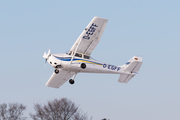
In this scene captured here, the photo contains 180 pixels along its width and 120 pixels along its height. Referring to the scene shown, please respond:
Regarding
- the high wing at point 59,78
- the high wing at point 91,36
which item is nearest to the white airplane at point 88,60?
the high wing at point 91,36

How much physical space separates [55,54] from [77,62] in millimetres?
1955

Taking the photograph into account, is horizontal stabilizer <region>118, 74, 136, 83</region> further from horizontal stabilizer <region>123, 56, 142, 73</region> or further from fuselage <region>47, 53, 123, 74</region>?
fuselage <region>47, 53, 123, 74</region>

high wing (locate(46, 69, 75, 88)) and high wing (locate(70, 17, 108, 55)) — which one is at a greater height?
high wing (locate(70, 17, 108, 55))

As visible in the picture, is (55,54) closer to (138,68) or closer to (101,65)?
(101,65)

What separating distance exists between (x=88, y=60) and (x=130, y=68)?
14.3 feet

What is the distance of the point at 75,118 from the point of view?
4450cm

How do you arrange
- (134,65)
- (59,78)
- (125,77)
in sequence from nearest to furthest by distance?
(134,65) → (125,77) → (59,78)

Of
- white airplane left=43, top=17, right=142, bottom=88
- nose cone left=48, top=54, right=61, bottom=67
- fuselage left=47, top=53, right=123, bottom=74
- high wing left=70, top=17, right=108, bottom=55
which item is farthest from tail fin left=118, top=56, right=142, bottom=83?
nose cone left=48, top=54, right=61, bottom=67

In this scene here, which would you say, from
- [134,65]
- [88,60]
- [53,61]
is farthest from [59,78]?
[134,65]

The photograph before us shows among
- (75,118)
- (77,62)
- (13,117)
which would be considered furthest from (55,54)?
(13,117)

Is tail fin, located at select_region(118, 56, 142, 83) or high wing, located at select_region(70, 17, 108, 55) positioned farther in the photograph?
tail fin, located at select_region(118, 56, 142, 83)

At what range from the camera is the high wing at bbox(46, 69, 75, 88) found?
36.7m

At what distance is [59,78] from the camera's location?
37.1m

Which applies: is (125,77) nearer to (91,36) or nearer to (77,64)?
(77,64)
